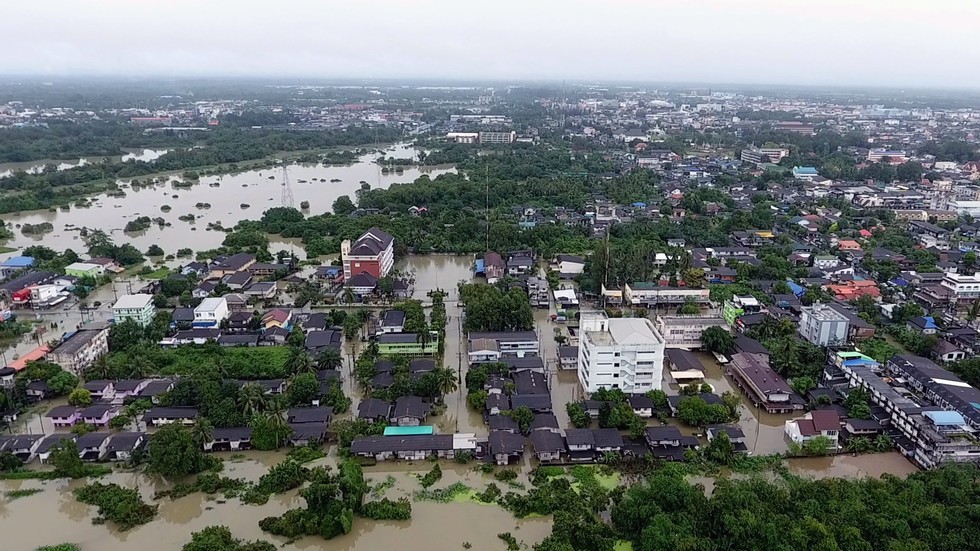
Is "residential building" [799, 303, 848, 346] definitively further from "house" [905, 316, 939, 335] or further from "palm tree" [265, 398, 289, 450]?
"palm tree" [265, 398, 289, 450]

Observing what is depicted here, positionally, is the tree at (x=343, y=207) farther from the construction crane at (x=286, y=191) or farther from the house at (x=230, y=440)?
the house at (x=230, y=440)

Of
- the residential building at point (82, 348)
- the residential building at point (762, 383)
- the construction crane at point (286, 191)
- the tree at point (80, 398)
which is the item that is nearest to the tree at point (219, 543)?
the tree at point (80, 398)

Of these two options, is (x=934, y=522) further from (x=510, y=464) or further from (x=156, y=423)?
(x=156, y=423)

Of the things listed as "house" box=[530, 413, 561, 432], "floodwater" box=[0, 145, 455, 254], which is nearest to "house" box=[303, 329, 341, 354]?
"house" box=[530, 413, 561, 432]

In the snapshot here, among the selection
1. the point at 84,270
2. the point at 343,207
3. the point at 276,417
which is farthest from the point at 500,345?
the point at 343,207

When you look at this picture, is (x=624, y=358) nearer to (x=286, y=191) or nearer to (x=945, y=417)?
(x=945, y=417)

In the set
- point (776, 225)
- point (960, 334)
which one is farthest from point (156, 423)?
point (776, 225)

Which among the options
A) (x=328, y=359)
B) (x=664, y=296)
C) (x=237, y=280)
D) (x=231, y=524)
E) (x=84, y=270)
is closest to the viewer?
(x=231, y=524)
